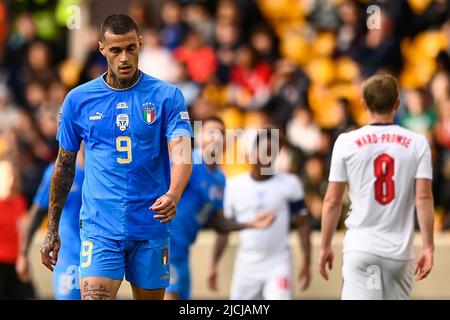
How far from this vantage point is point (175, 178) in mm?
8109

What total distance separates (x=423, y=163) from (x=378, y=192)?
0.41 meters

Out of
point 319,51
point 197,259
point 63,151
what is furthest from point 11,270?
point 319,51

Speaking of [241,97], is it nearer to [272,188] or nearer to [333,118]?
[333,118]

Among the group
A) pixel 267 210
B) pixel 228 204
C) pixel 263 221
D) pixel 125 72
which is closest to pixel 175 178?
pixel 125 72

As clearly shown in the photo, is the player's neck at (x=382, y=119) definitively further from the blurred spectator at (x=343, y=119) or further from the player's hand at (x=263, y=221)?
the blurred spectator at (x=343, y=119)

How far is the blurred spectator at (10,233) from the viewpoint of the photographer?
13.3 m

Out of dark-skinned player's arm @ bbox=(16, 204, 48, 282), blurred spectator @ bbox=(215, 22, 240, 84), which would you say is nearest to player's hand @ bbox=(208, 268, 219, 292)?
dark-skinned player's arm @ bbox=(16, 204, 48, 282)

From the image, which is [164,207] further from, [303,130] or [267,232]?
[303,130]

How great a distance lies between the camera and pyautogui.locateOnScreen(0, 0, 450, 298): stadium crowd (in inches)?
634

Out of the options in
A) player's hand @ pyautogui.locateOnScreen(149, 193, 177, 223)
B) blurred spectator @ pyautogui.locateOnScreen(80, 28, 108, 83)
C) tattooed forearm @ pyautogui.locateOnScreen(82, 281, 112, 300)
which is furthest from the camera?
blurred spectator @ pyautogui.locateOnScreen(80, 28, 108, 83)

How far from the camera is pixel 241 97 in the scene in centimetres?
1792

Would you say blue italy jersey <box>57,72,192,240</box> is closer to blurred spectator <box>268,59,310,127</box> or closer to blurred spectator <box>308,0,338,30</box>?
blurred spectator <box>268,59,310,127</box>

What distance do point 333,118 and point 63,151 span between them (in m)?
8.68

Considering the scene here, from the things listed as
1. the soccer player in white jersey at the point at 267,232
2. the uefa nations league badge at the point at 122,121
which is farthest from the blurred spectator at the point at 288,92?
the uefa nations league badge at the point at 122,121
